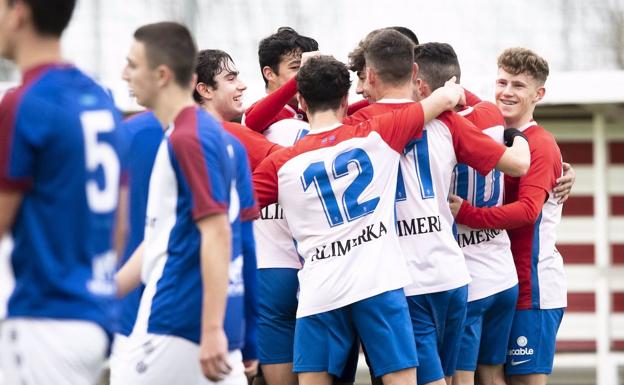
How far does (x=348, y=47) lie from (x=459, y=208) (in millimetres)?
6179

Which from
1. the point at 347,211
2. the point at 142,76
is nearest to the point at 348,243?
the point at 347,211

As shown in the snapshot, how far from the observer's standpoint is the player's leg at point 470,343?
6555mm

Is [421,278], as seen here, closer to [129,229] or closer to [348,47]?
[129,229]

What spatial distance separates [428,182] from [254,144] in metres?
0.98

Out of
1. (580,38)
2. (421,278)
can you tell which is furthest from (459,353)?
(580,38)

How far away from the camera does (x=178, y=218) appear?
4.57m

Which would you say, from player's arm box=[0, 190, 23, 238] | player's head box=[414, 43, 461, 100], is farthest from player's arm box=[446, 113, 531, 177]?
player's arm box=[0, 190, 23, 238]

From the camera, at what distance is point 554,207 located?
6.90 m

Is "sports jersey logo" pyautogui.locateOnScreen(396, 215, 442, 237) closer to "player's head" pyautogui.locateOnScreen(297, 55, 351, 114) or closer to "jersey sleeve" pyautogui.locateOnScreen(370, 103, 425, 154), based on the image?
"jersey sleeve" pyautogui.locateOnScreen(370, 103, 425, 154)

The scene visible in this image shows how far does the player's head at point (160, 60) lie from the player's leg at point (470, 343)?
2.55m

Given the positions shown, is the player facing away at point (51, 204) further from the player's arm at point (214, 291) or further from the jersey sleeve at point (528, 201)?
the jersey sleeve at point (528, 201)

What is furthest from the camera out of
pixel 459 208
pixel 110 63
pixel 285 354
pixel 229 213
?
pixel 110 63

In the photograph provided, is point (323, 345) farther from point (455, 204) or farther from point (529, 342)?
point (529, 342)

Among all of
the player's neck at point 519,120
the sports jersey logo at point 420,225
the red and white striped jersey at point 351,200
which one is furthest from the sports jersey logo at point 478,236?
the red and white striped jersey at point 351,200
